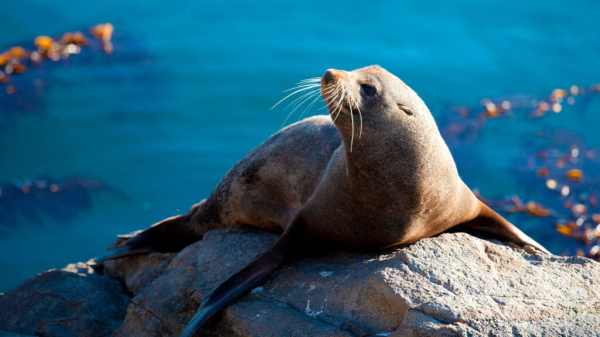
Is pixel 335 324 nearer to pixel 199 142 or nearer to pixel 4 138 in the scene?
pixel 199 142

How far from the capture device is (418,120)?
17.1ft

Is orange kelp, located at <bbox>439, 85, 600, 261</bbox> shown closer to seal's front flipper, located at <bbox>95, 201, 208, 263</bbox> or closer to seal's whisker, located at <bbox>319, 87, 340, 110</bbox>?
seal's front flipper, located at <bbox>95, 201, 208, 263</bbox>

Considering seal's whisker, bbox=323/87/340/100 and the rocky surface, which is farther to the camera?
seal's whisker, bbox=323/87/340/100

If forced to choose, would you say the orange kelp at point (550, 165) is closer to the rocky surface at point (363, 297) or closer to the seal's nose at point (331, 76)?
the rocky surface at point (363, 297)

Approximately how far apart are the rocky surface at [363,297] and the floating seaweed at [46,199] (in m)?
3.80

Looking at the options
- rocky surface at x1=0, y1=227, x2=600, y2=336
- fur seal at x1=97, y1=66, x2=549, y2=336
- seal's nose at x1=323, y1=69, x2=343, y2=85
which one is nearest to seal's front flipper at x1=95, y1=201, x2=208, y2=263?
rocky surface at x1=0, y1=227, x2=600, y2=336

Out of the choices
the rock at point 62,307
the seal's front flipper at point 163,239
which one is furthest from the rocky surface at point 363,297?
the seal's front flipper at point 163,239

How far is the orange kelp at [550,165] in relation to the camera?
1048 centimetres

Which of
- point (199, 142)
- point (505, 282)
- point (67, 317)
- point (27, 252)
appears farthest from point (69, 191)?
point (505, 282)

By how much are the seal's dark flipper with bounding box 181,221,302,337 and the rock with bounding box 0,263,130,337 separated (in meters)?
1.36

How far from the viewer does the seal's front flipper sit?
7156 millimetres

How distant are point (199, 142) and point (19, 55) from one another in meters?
3.77

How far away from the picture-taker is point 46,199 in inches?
412

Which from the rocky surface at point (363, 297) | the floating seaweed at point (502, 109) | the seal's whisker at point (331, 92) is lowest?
the rocky surface at point (363, 297)
